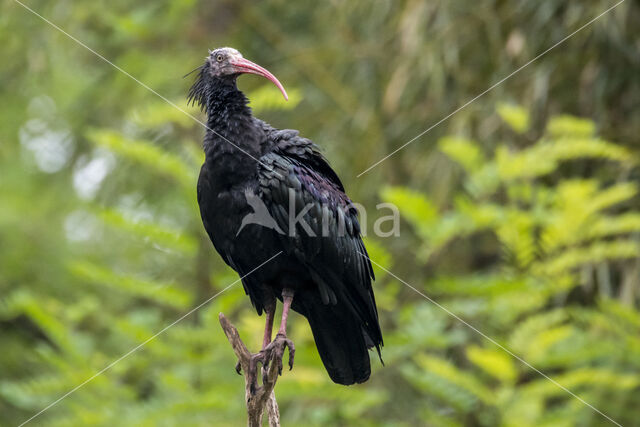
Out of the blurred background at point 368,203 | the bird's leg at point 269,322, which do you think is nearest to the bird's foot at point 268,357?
the bird's leg at point 269,322

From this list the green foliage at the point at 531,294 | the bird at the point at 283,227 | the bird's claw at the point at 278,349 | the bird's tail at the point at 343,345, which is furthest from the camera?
the green foliage at the point at 531,294

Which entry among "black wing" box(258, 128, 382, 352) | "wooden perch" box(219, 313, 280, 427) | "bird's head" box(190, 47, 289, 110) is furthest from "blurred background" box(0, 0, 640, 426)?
"wooden perch" box(219, 313, 280, 427)

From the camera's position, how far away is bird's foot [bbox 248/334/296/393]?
4035 mm

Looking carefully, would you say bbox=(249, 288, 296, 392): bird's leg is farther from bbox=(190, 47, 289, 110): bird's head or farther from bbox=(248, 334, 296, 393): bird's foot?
bbox=(190, 47, 289, 110): bird's head

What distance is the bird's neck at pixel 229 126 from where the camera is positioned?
434 centimetres

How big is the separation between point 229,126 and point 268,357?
1.26 metres

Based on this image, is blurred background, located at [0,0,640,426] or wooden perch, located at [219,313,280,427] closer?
wooden perch, located at [219,313,280,427]

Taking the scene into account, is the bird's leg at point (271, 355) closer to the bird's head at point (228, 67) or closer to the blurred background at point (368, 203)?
the bird's head at point (228, 67)

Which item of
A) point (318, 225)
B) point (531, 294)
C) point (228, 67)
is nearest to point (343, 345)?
point (318, 225)

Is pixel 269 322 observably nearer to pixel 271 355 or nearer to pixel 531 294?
pixel 271 355

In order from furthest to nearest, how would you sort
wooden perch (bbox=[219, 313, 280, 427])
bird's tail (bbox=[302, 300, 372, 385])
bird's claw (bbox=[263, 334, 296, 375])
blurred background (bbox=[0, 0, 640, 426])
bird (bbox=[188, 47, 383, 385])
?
blurred background (bbox=[0, 0, 640, 426]), bird's tail (bbox=[302, 300, 372, 385]), bird (bbox=[188, 47, 383, 385]), bird's claw (bbox=[263, 334, 296, 375]), wooden perch (bbox=[219, 313, 280, 427])

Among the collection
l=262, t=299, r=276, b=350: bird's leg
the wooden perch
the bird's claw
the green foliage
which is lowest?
the wooden perch

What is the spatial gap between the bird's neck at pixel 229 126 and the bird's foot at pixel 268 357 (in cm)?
99

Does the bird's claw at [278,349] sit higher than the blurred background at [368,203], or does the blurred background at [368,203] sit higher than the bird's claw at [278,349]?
the blurred background at [368,203]
